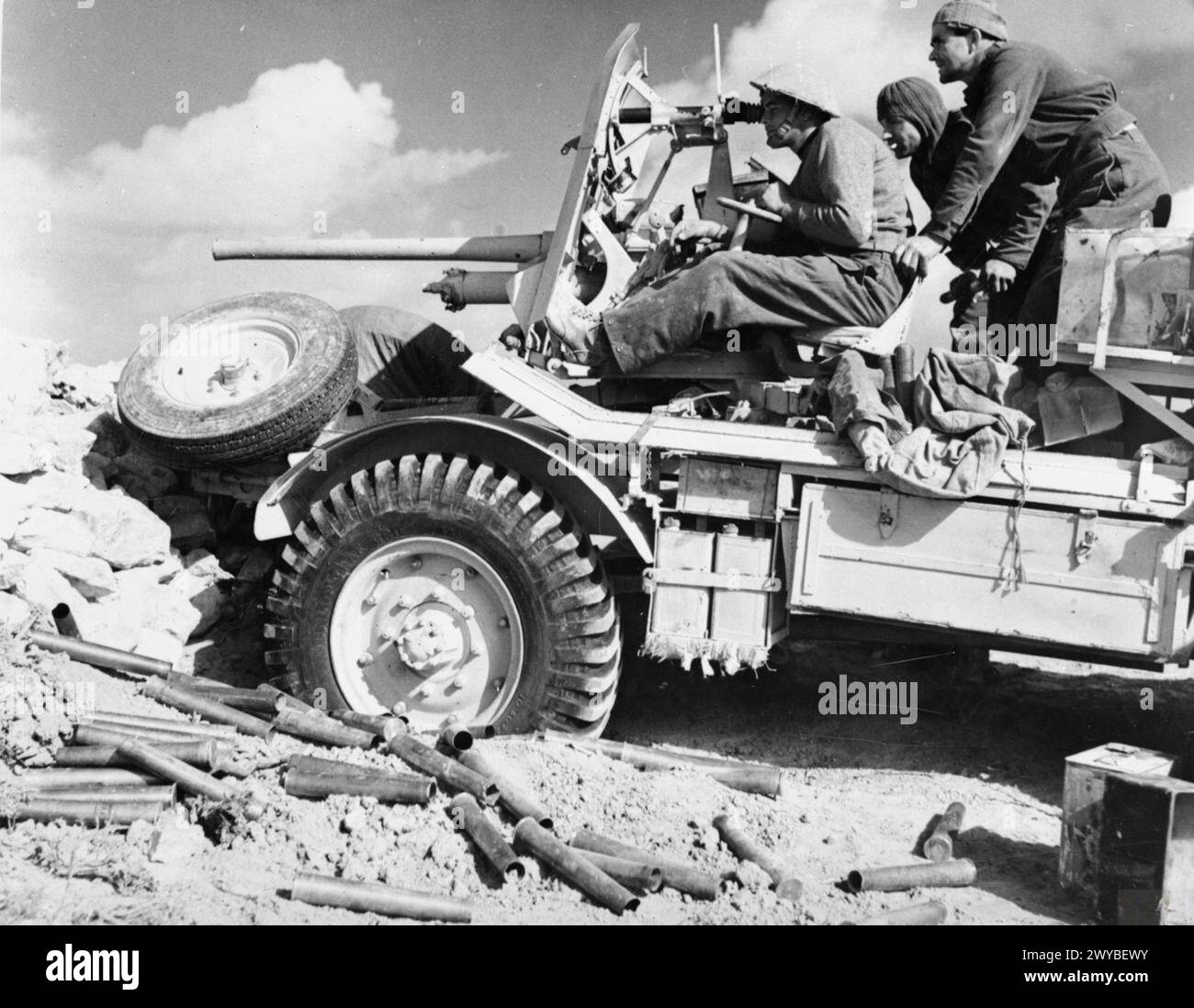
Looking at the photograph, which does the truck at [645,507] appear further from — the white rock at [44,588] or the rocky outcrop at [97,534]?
the white rock at [44,588]

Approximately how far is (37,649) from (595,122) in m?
3.68

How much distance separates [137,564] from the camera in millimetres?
6996

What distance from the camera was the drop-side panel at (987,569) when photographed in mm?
4930

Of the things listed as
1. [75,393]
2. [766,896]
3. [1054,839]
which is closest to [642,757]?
[766,896]

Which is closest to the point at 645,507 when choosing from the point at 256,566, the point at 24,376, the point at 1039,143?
the point at 1039,143

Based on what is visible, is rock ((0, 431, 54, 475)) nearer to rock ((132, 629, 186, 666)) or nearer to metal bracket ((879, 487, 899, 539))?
rock ((132, 629, 186, 666))

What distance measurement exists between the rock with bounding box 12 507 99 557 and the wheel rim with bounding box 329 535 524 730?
1.73 m

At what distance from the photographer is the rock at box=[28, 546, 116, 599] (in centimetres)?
634

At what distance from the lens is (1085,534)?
4980 mm

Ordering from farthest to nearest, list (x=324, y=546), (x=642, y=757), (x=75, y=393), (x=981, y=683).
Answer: (x=75, y=393)
(x=981, y=683)
(x=324, y=546)
(x=642, y=757)

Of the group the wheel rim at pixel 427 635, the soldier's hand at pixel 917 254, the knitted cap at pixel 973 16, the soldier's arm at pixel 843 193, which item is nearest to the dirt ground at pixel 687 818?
the wheel rim at pixel 427 635

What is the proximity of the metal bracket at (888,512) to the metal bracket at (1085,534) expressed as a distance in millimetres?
727
